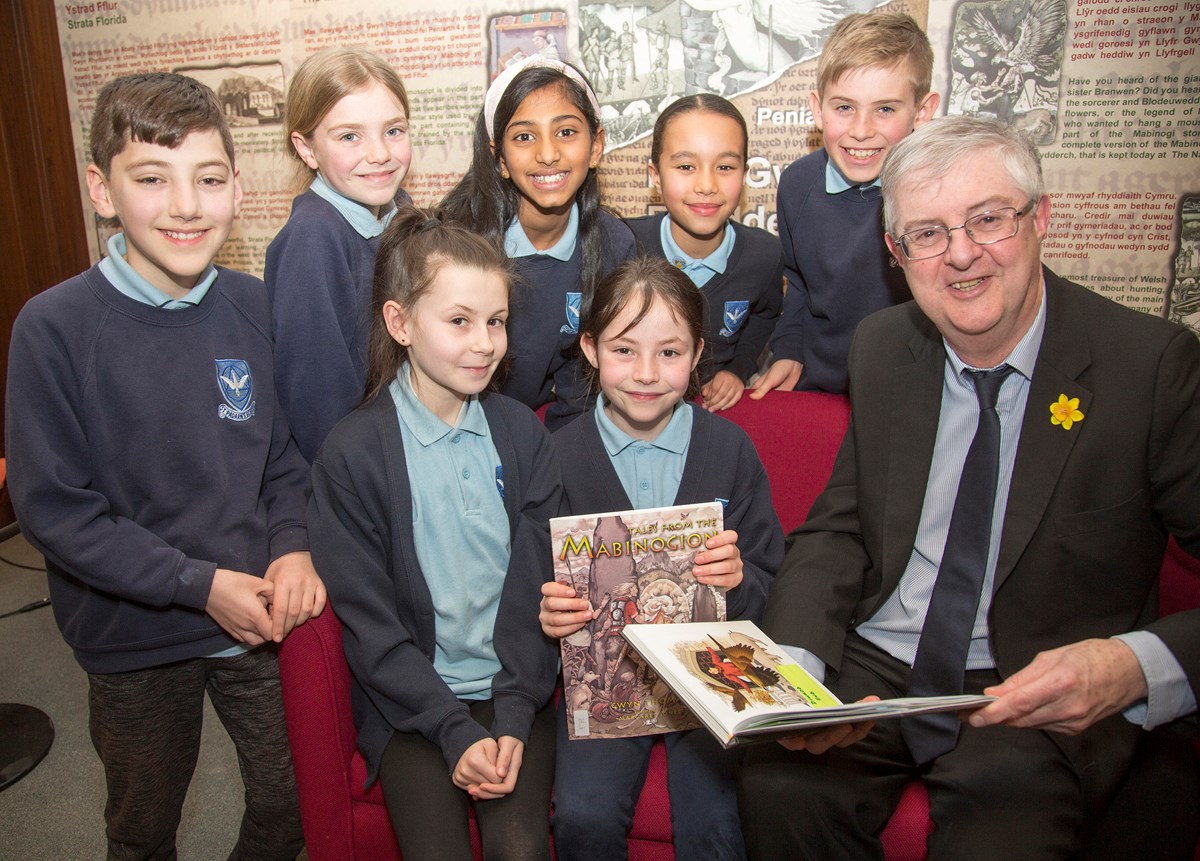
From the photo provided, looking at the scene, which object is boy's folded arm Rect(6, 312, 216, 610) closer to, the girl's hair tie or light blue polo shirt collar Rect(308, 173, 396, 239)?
light blue polo shirt collar Rect(308, 173, 396, 239)

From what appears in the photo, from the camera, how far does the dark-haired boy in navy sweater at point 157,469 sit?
1.92 metres

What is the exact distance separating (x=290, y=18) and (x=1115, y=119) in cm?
348

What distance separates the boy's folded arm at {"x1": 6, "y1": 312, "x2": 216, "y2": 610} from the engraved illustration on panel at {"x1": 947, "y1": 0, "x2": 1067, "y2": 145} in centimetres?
308

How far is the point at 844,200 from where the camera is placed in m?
2.96

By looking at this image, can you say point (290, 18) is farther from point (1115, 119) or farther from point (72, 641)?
point (1115, 119)

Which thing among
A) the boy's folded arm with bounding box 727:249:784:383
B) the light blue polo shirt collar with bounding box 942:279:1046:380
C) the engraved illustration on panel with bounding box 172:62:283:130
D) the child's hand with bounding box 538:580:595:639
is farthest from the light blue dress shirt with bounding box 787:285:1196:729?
the engraved illustration on panel with bounding box 172:62:283:130

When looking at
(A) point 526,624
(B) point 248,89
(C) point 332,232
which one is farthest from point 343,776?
(B) point 248,89

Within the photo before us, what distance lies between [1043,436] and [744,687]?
0.85 meters

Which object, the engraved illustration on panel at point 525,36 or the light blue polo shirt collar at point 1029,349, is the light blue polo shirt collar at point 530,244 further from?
the light blue polo shirt collar at point 1029,349

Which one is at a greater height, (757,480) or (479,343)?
(479,343)

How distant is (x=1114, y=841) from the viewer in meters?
1.84

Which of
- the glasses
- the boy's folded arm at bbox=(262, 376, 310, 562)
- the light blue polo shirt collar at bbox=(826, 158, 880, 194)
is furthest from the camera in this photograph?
the light blue polo shirt collar at bbox=(826, 158, 880, 194)

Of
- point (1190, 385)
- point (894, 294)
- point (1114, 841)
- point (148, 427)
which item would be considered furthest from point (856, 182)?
point (148, 427)

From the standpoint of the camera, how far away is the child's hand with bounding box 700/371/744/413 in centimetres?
284
